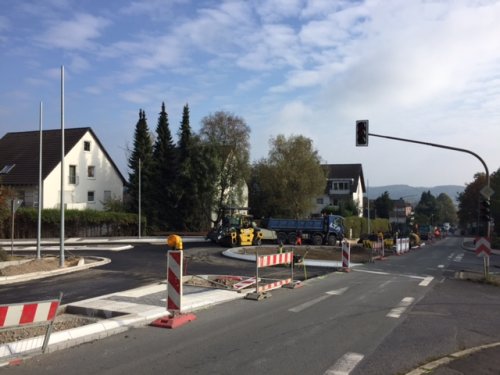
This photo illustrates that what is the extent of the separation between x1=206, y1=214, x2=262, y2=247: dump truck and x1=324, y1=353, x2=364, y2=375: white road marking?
26.2m

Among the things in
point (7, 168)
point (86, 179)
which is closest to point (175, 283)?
point (86, 179)

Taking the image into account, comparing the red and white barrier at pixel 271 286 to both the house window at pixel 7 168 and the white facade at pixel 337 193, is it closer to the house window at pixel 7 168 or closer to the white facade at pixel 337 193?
the house window at pixel 7 168

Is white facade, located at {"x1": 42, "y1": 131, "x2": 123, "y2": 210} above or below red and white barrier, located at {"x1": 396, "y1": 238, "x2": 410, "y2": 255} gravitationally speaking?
above

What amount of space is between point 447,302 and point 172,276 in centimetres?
724

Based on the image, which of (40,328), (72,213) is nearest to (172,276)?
(40,328)

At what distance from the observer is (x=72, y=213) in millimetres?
41312

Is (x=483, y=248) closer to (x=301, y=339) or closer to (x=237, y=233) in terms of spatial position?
(x=301, y=339)

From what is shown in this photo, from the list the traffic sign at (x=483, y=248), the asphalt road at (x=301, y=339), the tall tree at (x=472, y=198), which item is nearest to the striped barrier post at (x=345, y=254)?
the traffic sign at (x=483, y=248)

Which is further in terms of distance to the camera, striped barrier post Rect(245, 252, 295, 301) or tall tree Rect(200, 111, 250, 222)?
tall tree Rect(200, 111, 250, 222)

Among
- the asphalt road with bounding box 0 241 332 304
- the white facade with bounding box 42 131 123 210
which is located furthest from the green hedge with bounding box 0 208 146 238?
the asphalt road with bounding box 0 241 332 304

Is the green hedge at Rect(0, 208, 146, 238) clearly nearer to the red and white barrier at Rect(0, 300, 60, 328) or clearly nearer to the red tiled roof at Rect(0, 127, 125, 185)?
the red tiled roof at Rect(0, 127, 125, 185)

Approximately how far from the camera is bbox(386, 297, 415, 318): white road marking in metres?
10.5

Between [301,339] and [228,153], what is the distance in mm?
44838

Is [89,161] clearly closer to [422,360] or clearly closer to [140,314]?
[140,314]
